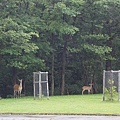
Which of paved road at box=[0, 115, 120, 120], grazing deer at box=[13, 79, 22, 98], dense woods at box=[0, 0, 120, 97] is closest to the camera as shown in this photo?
paved road at box=[0, 115, 120, 120]

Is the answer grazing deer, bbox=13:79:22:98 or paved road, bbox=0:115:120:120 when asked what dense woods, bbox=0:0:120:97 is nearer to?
grazing deer, bbox=13:79:22:98

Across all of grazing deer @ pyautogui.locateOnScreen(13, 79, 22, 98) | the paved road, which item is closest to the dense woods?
grazing deer @ pyautogui.locateOnScreen(13, 79, 22, 98)

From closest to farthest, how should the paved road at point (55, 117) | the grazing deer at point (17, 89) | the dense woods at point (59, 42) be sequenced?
1. the paved road at point (55, 117)
2. the grazing deer at point (17, 89)
3. the dense woods at point (59, 42)

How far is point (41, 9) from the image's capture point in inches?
1432

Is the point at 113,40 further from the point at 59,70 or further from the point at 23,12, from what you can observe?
the point at 23,12

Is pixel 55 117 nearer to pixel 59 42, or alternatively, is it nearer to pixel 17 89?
pixel 17 89

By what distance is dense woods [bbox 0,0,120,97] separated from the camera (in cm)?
3256

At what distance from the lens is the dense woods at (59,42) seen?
32.6 metres

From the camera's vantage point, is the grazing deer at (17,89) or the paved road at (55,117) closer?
the paved road at (55,117)

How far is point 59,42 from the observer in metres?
38.2

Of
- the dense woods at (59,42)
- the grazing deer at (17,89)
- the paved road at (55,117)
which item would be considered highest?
the dense woods at (59,42)

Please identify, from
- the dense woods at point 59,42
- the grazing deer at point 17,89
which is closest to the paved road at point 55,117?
the dense woods at point 59,42

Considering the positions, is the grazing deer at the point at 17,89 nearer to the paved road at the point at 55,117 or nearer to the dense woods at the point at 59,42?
the dense woods at the point at 59,42

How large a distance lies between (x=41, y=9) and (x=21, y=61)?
224 inches
